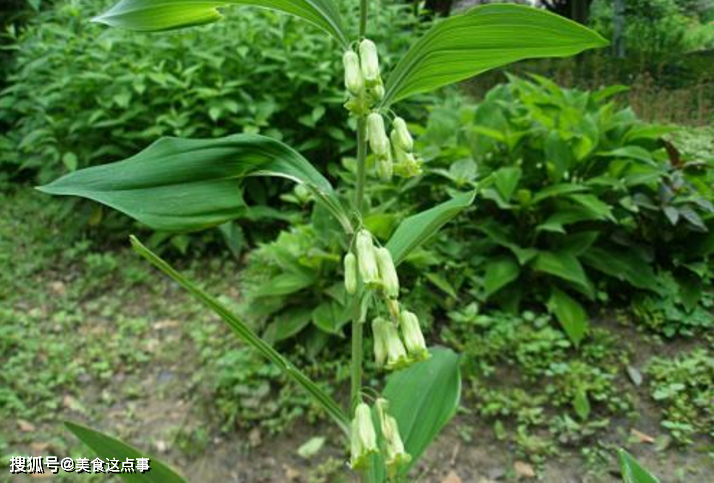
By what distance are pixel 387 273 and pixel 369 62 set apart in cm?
31

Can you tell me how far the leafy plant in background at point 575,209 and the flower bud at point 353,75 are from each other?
6.77 ft

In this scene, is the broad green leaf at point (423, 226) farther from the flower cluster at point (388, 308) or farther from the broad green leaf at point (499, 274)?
the broad green leaf at point (499, 274)

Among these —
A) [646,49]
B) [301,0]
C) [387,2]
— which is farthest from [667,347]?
[646,49]

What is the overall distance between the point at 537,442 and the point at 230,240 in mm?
2099

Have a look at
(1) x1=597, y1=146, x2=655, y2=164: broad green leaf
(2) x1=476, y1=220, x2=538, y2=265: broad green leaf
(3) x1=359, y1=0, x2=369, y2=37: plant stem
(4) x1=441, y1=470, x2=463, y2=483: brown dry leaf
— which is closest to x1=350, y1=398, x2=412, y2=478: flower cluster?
(3) x1=359, y1=0, x2=369, y2=37: plant stem

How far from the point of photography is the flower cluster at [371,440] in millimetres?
1001

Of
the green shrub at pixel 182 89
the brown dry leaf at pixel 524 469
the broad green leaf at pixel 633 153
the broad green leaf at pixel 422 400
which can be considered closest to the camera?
the broad green leaf at pixel 422 400

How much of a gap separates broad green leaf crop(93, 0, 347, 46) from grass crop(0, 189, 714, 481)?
72.8 inches

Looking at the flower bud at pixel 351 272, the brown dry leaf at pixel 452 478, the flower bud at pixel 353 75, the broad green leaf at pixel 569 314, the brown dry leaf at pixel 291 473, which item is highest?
the flower bud at pixel 353 75

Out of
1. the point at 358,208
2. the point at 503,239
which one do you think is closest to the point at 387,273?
the point at 358,208

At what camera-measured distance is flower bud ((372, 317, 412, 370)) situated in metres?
0.98

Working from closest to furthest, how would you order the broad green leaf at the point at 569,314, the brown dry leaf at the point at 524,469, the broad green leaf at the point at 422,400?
the broad green leaf at the point at 422,400, the brown dry leaf at the point at 524,469, the broad green leaf at the point at 569,314

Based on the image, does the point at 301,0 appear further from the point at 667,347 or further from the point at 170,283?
the point at 170,283

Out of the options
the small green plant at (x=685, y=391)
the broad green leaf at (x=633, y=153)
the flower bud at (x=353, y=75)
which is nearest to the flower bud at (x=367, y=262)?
the flower bud at (x=353, y=75)
